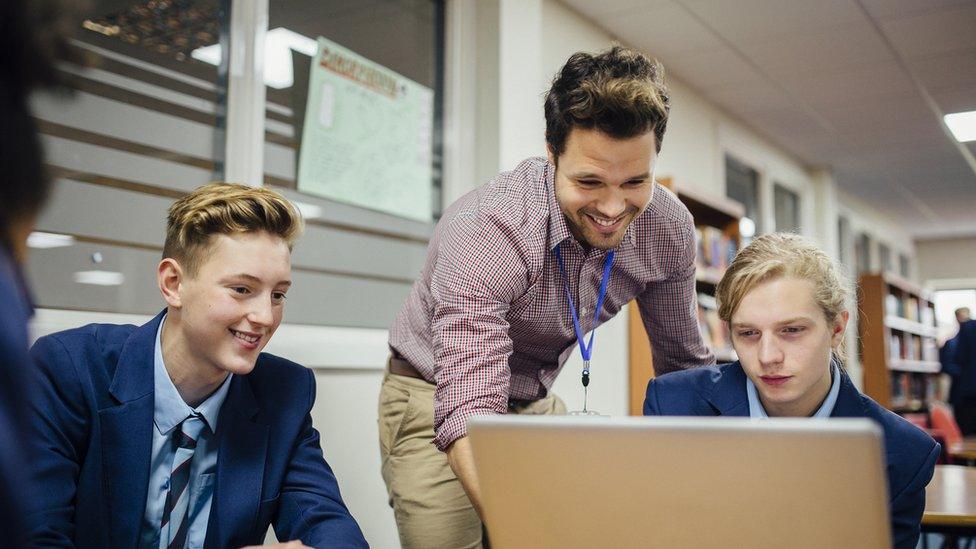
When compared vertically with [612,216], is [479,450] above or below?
below

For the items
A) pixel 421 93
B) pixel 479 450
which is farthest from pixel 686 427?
pixel 421 93

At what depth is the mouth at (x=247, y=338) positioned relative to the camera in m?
1.49

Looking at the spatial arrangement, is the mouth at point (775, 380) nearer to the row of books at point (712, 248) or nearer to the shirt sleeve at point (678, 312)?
the shirt sleeve at point (678, 312)

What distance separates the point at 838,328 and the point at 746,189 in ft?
15.6

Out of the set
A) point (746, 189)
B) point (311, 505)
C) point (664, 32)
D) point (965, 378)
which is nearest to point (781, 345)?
point (311, 505)

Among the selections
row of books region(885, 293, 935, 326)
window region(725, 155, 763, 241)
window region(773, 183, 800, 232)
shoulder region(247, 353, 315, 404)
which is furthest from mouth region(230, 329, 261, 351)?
row of books region(885, 293, 935, 326)

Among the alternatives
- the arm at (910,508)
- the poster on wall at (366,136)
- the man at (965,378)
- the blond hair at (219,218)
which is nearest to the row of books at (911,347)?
the man at (965,378)

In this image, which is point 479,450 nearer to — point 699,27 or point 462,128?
point 462,128

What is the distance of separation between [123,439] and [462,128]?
7.31ft

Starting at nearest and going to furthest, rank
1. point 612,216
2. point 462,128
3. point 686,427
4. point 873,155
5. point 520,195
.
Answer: point 686,427, point 612,216, point 520,195, point 462,128, point 873,155

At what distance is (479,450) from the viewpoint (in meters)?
0.88

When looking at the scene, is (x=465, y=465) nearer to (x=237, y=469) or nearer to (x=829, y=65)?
(x=237, y=469)

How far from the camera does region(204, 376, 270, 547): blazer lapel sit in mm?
1431

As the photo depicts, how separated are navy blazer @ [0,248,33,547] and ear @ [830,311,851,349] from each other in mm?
1373
